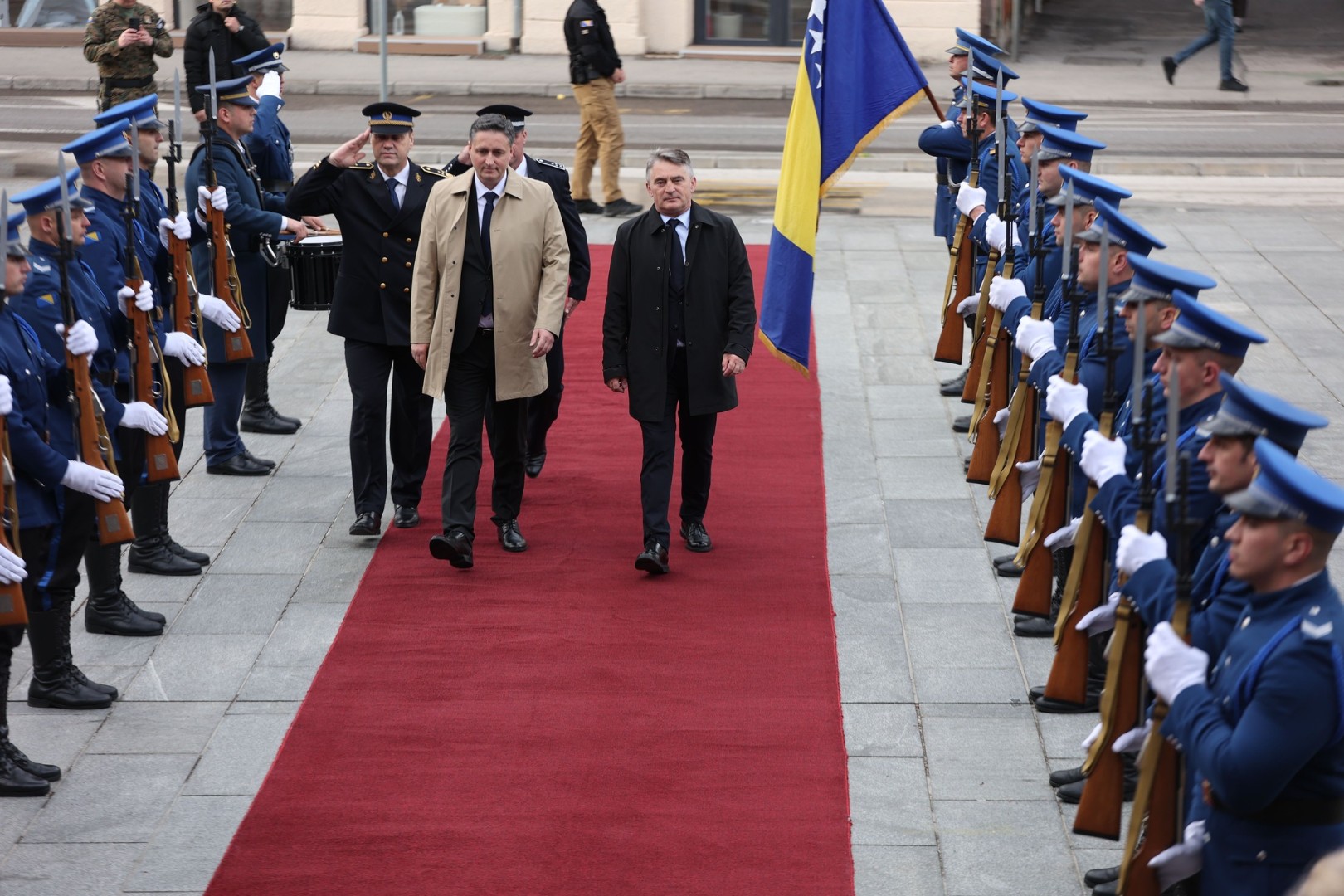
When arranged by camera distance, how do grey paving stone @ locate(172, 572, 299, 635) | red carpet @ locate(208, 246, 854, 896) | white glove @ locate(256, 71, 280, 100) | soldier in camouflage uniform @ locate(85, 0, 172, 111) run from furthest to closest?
soldier in camouflage uniform @ locate(85, 0, 172, 111) → white glove @ locate(256, 71, 280, 100) → grey paving stone @ locate(172, 572, 299, 635) → red carpet @ locate(208, 246, 854, 896)

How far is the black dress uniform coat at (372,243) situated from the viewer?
855cm

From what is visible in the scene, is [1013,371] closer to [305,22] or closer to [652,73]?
[652,73]

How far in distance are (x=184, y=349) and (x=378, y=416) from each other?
1.05m

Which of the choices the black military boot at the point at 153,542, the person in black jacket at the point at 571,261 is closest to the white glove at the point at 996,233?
the person in black jacket at the point at 571,261

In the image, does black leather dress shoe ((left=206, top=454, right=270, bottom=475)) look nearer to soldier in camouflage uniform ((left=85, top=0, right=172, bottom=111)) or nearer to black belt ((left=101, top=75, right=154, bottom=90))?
soldier in camouflage uniform ((left=85, top=0, right=172, bottom=111))

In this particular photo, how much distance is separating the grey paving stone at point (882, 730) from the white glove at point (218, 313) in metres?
4.12

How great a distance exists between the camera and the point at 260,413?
10422 mm

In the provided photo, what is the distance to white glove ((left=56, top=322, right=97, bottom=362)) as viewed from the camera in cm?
670

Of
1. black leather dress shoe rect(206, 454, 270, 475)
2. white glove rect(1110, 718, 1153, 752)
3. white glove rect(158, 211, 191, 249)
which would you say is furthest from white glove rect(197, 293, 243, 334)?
white glove rect(1110, 718, 1153, 752)

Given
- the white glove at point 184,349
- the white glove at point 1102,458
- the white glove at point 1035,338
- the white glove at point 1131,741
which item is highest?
the white glove at point 1035,338

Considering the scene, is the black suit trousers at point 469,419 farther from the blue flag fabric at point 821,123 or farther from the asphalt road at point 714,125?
the asphalt road at point 714,125

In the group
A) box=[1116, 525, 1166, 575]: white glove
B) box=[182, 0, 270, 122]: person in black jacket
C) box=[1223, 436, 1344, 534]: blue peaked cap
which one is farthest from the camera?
box=[182, 0, 270, 122]: person in black jacket

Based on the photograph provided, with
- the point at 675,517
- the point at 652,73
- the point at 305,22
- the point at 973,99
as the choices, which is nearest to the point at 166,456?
the point at 675,517

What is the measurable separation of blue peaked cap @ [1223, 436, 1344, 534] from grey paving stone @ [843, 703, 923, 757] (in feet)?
8.67
